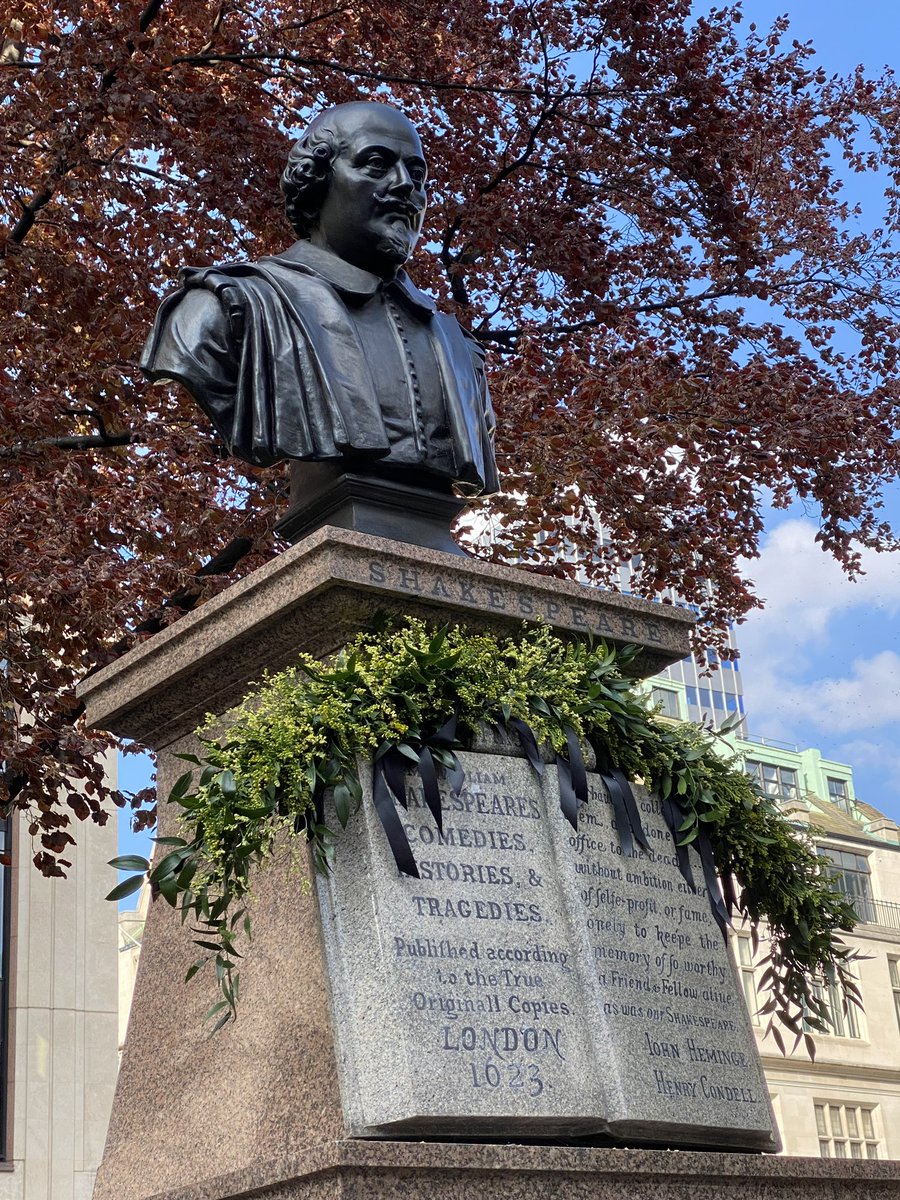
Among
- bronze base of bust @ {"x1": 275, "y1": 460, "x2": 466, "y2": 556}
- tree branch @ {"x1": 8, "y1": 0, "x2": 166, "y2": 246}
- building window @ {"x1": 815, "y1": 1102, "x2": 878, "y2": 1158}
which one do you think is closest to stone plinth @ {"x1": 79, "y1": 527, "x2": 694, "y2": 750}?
bronze base of bust @ {"x1": 275, "y1": 460, "x2": 466, "y2": 556}

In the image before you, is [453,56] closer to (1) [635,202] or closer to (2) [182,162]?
(1) [635,202]

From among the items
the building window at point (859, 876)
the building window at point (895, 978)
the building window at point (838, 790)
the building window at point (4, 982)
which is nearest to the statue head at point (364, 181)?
the building window at point (4, 982)

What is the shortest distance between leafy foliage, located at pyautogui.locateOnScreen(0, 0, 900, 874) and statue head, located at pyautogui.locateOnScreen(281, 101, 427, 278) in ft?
13.5

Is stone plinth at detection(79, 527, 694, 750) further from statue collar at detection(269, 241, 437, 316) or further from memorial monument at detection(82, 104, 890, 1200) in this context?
statue collar at detection(269, 241, 437, 316)

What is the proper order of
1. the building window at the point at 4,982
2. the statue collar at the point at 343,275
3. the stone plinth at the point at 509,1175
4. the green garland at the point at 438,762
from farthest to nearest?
1. the building window at the point at 4,982
2. the statue collar at the point at 343,275
3. the green garland at the point at 438,762
4. the stone plinth at the point at 509,1175

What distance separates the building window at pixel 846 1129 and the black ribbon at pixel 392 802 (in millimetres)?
42668

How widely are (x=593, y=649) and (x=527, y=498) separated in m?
5.90

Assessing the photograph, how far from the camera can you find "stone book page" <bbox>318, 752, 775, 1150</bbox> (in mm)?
4660

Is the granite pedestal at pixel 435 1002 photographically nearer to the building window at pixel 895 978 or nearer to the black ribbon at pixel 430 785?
the black ribbon at pixel 430 785

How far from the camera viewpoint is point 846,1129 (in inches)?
1788

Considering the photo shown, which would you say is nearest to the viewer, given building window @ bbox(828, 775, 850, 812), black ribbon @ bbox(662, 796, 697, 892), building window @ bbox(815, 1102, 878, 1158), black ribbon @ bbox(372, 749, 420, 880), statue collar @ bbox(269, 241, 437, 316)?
black ribbon @ bbox(372, 749, 420, 880)

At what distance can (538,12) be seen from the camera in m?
13.2

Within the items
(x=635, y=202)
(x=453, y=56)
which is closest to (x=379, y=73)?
(x=453, y=56)

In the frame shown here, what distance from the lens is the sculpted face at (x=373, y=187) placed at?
6.21 m
